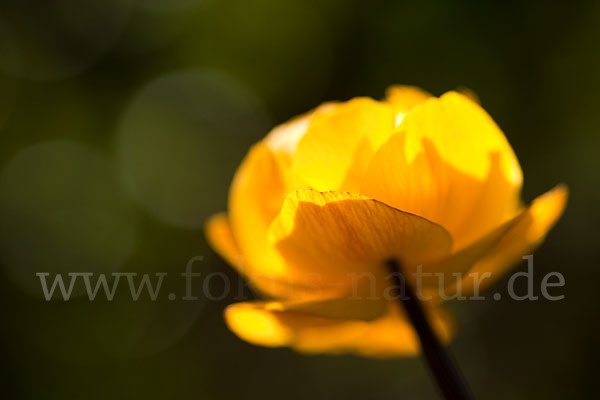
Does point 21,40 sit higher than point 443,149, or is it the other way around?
point 21,40

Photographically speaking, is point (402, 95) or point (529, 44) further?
point (529, 44)

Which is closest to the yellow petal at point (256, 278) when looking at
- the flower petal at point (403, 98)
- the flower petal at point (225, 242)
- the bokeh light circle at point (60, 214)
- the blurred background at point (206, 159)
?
the flower petal at point (225, 242)

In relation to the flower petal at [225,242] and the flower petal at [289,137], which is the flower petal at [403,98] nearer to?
the flower petal at [289,137]

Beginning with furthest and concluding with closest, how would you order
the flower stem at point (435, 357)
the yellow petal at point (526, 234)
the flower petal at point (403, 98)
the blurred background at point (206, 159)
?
Answer: the blurred background at point (206, 159) < the flower petal at point (403, 98) < the yellow petal at point (526, 234) < the flower stem at point (435, 357)

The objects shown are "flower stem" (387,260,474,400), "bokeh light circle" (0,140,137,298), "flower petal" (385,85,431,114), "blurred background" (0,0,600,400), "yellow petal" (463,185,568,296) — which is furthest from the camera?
"bokeh light circle" (0,140,137,298)

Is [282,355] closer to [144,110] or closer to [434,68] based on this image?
[144,110]

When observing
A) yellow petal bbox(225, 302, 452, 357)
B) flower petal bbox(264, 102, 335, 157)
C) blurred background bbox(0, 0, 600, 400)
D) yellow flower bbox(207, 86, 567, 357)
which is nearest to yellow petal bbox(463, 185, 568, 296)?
yellow flower bbox(207, 86, 567, 357)

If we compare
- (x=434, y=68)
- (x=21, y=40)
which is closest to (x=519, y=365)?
(x=434, y=68)

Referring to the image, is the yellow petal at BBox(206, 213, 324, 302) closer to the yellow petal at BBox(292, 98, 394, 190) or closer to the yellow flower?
the yellow flower
